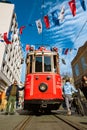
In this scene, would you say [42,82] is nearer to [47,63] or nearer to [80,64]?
[47,63]

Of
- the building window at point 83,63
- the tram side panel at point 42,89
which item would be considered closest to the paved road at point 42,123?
the tram side panel at point 42,89

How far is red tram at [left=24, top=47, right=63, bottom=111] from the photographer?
1045 cm

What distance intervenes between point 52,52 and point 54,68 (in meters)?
1.13

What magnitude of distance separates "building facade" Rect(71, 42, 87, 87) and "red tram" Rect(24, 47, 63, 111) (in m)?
23.5

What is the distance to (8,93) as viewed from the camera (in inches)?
448

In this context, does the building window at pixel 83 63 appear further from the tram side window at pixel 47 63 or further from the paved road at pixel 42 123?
the paved road at pixel 42 123

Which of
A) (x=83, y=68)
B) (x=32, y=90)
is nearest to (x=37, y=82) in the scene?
(x=32, y=90)

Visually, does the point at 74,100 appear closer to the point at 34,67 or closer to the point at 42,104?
the point at 42,104

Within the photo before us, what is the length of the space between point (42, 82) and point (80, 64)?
93.0 feet

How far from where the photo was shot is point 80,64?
3834cm

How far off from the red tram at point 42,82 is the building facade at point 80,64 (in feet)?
77.1

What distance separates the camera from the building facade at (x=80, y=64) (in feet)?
115

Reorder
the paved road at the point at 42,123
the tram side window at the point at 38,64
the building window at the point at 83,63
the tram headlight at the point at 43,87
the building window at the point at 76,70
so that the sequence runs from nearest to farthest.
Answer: the paved road at the point at 42,123 → the tram headlight at the point at 43,87 → the tram side window at the point at 38,64 → the building window at the point at 83,63 → the building window at the point at 76,70

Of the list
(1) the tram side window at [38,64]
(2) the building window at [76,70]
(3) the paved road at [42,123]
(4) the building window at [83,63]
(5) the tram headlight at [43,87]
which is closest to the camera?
(3) the paved road at [42,123]
